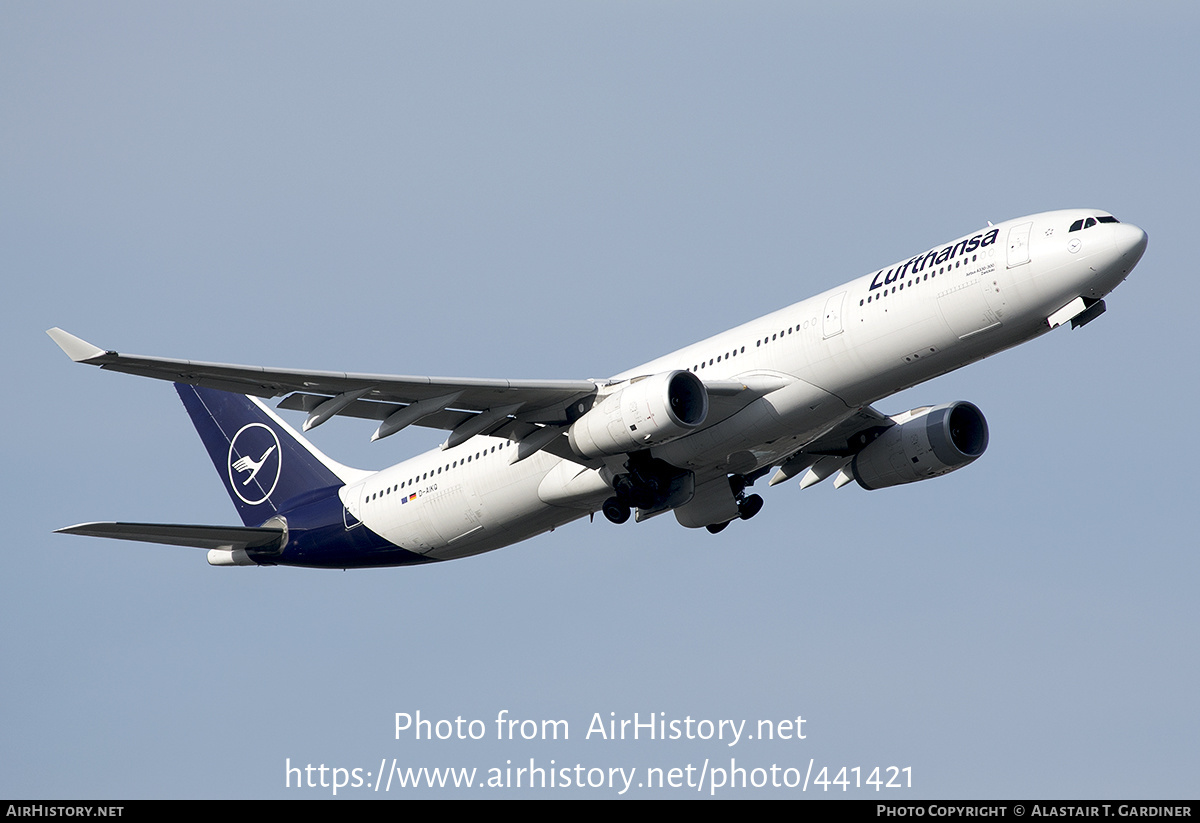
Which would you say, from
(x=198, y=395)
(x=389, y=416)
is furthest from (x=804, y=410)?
(x=198, y=395)

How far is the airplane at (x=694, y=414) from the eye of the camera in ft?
105

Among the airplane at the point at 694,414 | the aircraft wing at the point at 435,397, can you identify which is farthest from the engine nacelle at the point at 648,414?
the aircraft wing at the point at 435,397

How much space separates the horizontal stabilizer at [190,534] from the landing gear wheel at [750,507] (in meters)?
12.5

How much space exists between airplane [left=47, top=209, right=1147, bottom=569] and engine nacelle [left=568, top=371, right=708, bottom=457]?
1.9 inches

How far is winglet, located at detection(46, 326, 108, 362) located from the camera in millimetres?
28922

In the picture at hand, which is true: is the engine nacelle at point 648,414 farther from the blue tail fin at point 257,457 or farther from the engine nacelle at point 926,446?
the blue tail fin at point 257,457

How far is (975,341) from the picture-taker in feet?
106

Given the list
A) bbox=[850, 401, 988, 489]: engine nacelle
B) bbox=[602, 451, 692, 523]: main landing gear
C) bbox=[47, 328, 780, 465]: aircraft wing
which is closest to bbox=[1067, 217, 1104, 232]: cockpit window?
bbox=[47, 328, 780, 465]: aircraft wing

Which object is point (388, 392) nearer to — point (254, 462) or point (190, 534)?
point (190, 534)

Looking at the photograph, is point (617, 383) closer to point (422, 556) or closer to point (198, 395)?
point (422, 556)

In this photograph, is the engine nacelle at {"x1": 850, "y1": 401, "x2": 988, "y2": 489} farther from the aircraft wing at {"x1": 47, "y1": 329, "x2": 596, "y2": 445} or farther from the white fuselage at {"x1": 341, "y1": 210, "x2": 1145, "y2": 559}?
the aircraft wing at {"x1": 47, "y1": 329, "x2": 596, "y2": 445}

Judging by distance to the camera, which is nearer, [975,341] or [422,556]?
[975,341]

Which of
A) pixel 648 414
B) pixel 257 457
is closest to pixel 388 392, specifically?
pixel 648 414
